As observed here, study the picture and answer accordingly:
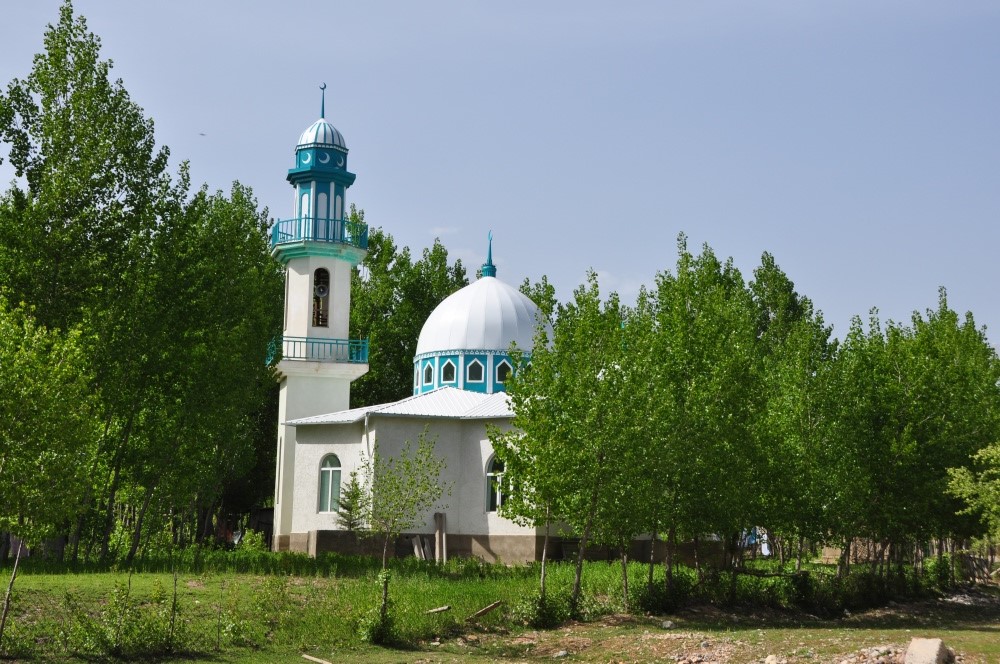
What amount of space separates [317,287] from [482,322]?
5.67m

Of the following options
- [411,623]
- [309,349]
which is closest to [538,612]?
[411,623]

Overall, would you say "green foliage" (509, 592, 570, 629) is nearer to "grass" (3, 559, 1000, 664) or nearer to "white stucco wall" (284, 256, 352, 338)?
"grass" (3, 559, 1000, 664)

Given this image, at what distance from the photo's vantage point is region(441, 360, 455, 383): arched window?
39781 millimetres

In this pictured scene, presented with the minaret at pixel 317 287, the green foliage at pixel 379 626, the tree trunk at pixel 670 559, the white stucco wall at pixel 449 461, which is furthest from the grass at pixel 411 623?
the minaret at pixel 317 287

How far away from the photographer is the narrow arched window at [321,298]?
3991 cm

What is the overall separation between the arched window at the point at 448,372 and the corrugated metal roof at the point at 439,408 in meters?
2.02

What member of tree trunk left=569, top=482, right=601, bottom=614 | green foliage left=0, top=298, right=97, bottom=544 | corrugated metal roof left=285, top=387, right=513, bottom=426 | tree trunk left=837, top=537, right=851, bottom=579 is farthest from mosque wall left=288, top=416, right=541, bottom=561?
green foliage left=0, top=298, right=97, bottom=544

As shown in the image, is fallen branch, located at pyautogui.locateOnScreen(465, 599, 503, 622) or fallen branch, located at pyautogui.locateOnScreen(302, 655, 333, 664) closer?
fallen branch, located at pyautogui.locateOnScreen(302, 655, 333, 664)

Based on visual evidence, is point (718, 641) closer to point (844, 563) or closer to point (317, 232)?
point (844, 563)

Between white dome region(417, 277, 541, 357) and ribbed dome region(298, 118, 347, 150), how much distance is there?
661 cm

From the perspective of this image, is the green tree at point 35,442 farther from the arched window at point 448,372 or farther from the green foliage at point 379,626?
the arched window at point 448,372

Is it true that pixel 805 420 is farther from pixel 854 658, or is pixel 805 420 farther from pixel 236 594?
pixel 236 594

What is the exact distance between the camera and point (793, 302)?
54094 millimetres

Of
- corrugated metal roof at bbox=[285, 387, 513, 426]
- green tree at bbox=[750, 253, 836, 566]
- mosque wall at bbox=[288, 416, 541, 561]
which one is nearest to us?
green tree at bbox=[750, 253, 836, 566]
